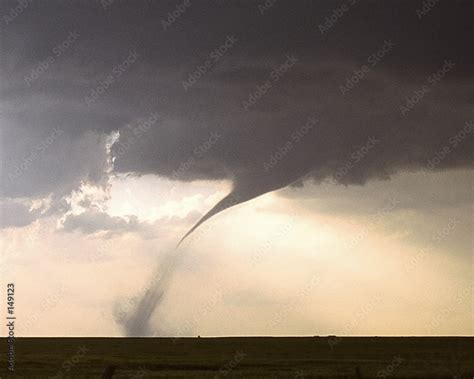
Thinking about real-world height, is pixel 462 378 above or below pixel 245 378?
below

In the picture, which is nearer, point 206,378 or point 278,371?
point 206,378

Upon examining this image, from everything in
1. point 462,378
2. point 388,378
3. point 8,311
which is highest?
point 8,311

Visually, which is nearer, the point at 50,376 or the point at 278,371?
the point at 50,376

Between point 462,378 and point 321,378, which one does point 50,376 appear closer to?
point 321,378

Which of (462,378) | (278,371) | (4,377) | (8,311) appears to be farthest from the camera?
(278,371)

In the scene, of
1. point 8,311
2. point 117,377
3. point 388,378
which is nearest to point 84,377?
point 117,377

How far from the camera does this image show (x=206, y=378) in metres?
40.4

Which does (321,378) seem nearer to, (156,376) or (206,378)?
(206,378)

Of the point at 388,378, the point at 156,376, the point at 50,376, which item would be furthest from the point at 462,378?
the point at 50,376

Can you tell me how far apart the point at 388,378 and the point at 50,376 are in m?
17.0

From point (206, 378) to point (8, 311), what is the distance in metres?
9.88

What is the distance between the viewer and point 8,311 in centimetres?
3831

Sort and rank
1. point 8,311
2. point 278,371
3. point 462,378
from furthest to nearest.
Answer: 1. point 278,371
2. point 8,311
3. point 462,378

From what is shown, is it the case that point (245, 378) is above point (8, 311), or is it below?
below
